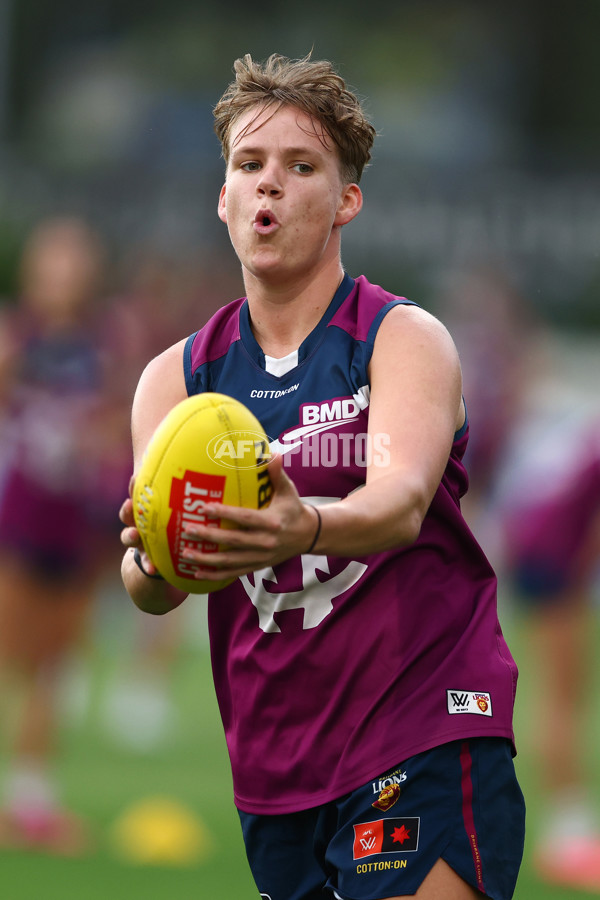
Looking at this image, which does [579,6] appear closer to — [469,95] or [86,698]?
[469,95]

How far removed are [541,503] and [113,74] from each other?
2232 centimetres

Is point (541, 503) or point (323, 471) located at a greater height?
point (541, 503)

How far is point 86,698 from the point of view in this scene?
33.1 ft

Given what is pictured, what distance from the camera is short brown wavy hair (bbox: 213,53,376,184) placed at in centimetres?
316

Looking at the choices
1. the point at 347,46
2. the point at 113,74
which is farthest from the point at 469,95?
the point at 113,74

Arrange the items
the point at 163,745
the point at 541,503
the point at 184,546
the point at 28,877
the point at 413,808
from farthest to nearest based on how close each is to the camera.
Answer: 1. the point at 163,745
2. the point at 541,503
3. the point at 28,877
4. the point at 413,808
5. the point at 184,546

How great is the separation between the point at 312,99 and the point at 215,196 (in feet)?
55.5

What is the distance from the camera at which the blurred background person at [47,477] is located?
7.25 metres

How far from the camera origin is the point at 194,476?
268 cm

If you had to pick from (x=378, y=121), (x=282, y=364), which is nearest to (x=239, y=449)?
(x=282, y=364)

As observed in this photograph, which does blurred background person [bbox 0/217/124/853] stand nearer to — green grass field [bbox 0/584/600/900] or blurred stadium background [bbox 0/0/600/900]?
green grass field [bbox 0/584/600/900]

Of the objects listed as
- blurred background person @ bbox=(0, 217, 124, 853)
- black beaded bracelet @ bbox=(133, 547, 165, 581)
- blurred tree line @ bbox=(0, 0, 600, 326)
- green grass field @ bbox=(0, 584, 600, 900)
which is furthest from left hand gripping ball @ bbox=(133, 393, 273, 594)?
blurred tree line @ bbox=(0, 0, 600, 326)

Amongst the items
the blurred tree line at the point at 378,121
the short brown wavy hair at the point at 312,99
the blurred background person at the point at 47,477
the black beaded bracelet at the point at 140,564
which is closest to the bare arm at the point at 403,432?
the short brown wavy hair at the point at 312,99

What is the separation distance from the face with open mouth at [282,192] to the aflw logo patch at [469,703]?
3.42ft
